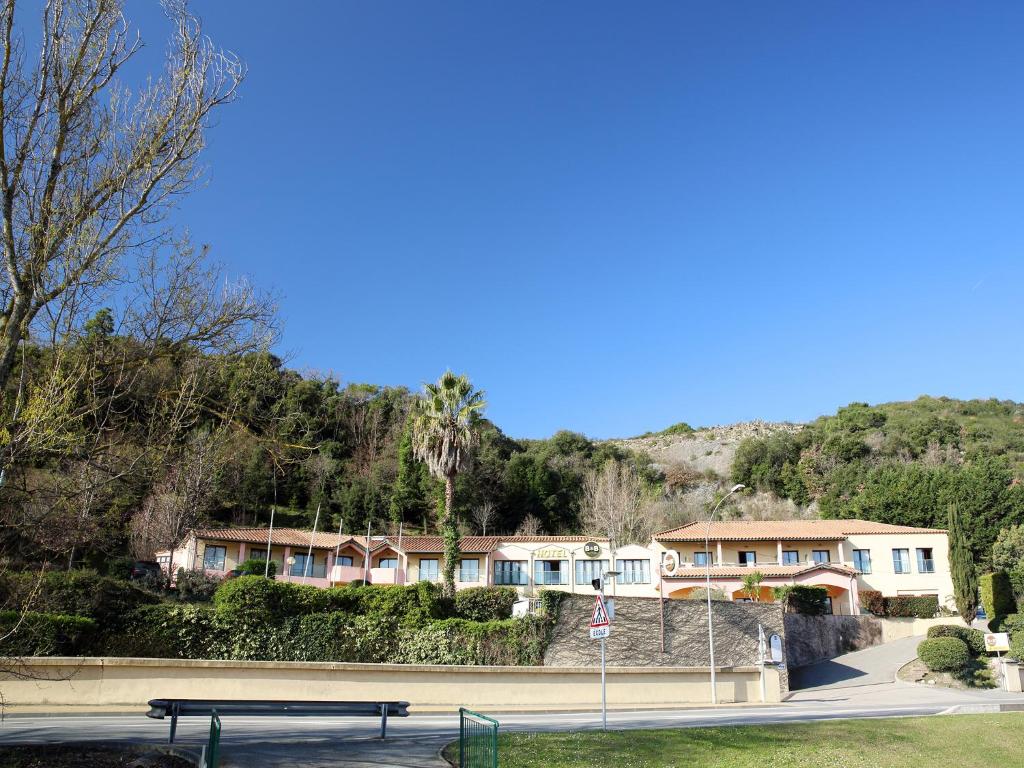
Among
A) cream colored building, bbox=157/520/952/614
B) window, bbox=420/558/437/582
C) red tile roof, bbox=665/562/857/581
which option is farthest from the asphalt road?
window, bbox=420/558/437/582

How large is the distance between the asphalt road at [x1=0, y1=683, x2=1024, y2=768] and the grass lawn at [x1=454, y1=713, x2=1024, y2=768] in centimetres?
171

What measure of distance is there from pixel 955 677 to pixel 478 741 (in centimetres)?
2958

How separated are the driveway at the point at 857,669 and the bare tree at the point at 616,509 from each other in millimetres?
21268

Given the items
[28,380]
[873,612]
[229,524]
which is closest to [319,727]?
[28,380]

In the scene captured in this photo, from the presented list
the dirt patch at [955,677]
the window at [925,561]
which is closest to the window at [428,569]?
the dirt patch at [955,677]

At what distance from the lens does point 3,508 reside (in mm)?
9164

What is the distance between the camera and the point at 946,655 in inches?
1208

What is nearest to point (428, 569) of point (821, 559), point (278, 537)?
point (278, 537)

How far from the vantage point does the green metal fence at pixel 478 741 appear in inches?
349

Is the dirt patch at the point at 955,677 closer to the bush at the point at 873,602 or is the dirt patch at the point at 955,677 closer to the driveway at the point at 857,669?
the driveway at the point at 857,669

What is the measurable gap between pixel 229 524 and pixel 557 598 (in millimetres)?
39179

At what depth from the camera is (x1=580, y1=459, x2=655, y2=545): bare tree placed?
59781 mm

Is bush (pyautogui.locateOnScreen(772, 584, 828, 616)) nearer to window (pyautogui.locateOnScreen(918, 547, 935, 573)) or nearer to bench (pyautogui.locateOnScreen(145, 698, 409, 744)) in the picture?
window (pyautogui.locateOnScreen(918, 547, 935, 573))

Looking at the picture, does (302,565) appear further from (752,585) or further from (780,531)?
(780,531)
